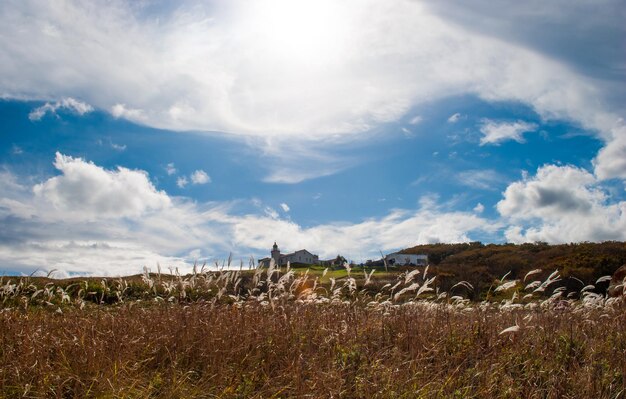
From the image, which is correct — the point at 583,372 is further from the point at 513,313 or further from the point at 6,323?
the point at 6,323

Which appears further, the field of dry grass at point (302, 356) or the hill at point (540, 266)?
the hill at point (540, 266)

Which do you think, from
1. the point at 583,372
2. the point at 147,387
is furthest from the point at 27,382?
the point at 583,372

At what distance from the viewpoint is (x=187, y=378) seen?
5.73m

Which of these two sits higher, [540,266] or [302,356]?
[540,266]

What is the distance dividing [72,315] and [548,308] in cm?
901

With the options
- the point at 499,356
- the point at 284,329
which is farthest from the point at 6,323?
the point at 499,356

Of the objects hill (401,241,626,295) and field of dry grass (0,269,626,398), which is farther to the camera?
hill (401,241,626,295)

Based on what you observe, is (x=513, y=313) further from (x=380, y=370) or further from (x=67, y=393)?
(x=67, y=393)

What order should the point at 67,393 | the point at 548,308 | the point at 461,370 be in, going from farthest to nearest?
the point at 548,308 < the point at 461,370 < the point at 67,393

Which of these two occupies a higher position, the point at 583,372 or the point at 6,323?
the point at 6,323

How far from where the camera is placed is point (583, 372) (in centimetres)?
604

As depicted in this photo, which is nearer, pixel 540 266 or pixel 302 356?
pixel 302 356

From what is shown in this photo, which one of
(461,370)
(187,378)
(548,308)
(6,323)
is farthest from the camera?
(548,308)

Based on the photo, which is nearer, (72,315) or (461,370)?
(461,370)
